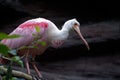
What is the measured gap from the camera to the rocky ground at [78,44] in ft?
22.1

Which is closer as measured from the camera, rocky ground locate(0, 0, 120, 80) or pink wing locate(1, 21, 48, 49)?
pink wing locate(1, 21, 48, 49)

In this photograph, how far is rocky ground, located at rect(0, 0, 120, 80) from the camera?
6746mm

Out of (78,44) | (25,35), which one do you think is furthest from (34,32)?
(78,44)

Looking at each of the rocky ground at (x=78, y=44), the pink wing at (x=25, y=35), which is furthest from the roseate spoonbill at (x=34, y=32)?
the rocky ground at (x=78, y=44)

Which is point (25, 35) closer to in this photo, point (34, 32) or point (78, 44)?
point (34, 32)

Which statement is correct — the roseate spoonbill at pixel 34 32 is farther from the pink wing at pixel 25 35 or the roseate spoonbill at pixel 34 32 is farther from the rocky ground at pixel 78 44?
the rocky ground at pixel 78 44

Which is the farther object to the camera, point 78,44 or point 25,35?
point 78,44

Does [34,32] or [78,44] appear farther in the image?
[78,44]

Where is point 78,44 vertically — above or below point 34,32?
below

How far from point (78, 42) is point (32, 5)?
1.12 metres

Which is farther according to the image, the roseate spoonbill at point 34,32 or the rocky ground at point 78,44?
the rocky ground at point 78,44

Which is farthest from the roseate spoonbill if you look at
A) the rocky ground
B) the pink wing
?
the rocky ground

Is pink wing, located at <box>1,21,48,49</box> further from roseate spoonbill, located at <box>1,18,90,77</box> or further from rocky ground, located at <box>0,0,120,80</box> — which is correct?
rocky ground, located at <box>0,0,120,80</box>

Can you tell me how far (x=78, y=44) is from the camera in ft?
22.5
